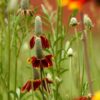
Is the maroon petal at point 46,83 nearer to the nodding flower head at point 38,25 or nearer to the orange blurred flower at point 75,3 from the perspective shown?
the nodding flower head at point 38,25

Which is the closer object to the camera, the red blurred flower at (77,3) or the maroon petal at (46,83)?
the red blurred flower at (77,3)

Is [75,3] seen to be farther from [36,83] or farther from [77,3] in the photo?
[36,83]

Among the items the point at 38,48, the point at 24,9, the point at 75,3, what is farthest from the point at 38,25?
the point at 75,3

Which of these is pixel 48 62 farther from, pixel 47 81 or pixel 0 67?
pixel 0 67

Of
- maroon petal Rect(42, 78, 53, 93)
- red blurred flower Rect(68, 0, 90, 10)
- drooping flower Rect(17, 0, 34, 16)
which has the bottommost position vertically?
maroon petal Rect(42, 78, 53, 93)

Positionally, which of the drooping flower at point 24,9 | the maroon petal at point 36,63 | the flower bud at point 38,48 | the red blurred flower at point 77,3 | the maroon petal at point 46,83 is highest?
the drooping flower at point 24,9

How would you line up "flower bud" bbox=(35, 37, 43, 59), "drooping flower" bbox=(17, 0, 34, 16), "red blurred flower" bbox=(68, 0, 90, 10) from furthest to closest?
"drooping flower" bbox=(17, 0, 34, 16) → "flower bud" bbox=(35, 37, 43, 59) → "red blurred flower" bbox=(68, 0, 90, 10)

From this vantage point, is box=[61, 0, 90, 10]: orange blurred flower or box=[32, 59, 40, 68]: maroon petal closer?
box=[61, 0, 90, 10]: orange blurred flower

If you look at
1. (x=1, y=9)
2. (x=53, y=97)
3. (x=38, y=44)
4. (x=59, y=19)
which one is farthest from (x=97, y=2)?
(x=59, y=19)

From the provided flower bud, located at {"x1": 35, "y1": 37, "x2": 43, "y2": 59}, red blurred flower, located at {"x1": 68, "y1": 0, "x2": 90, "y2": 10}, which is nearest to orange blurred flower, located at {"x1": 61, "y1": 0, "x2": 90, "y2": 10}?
red blurred flower, located at {"x1": 68, "y1": 0, "x2": 90, "y2": 10}

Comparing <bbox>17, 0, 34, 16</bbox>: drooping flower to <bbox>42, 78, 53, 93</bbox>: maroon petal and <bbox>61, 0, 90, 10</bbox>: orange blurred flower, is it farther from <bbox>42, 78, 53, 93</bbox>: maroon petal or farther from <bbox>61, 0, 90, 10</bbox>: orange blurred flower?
<bbox>61, 0, 90, 10</bbox>: orange blurred flower

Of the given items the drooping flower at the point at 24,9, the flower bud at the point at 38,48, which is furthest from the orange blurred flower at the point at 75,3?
the drooping flower at the point at 24,9

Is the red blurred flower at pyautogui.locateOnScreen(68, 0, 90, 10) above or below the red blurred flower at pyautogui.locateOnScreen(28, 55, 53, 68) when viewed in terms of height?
above
